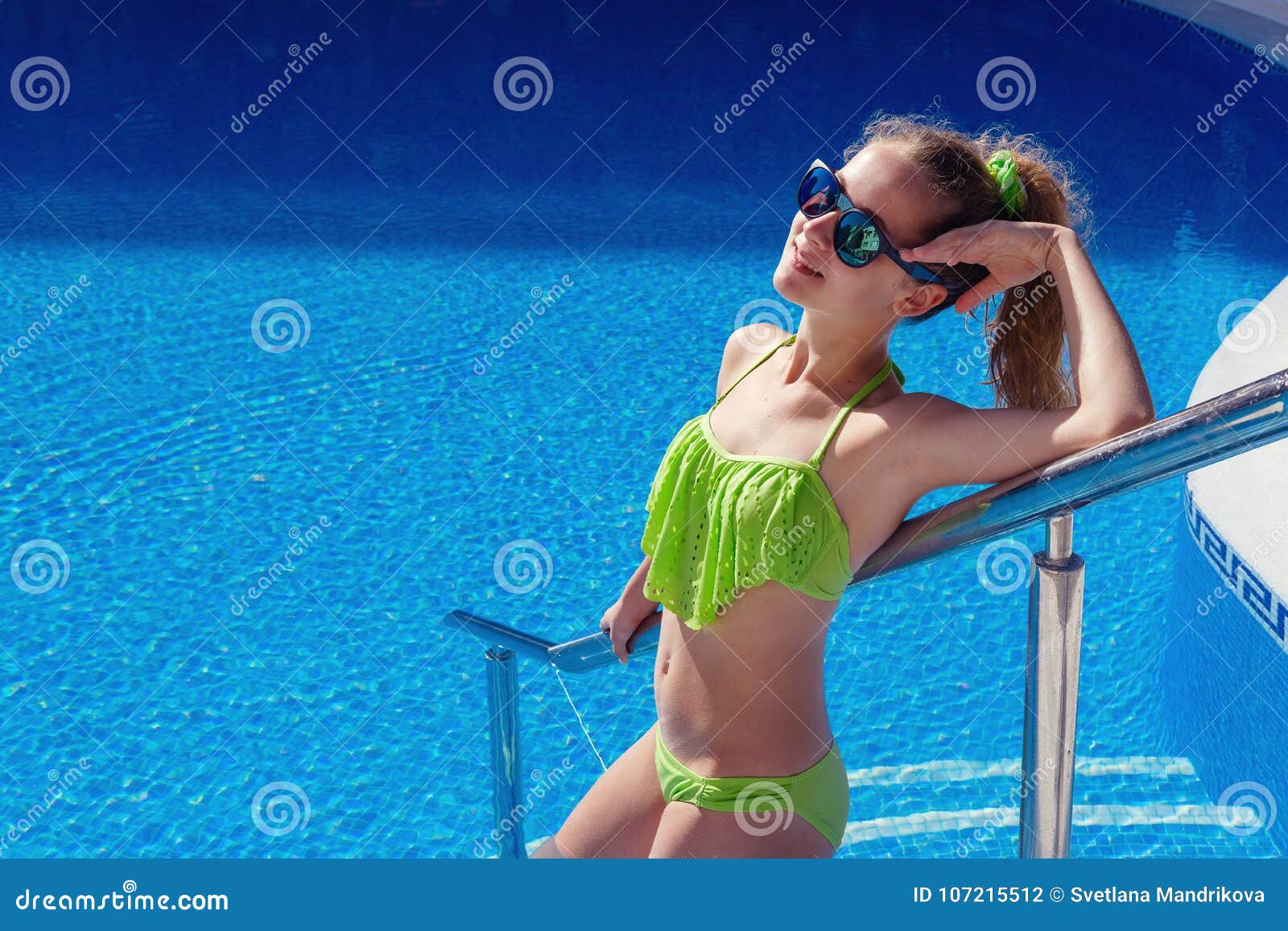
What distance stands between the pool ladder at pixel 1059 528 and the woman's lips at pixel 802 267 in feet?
1.38

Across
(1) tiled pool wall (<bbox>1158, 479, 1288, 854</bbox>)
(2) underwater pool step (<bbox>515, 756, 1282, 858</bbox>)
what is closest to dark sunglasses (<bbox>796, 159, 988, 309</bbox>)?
(1) tiled pool wall (<bbox>1158, 479, 1288, 854</bbox>)

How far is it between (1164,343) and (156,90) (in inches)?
326

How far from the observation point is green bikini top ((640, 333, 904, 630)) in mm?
1839

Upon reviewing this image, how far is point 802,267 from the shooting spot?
6.24 ft

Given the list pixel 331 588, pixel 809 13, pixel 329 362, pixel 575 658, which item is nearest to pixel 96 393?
pixel 329 362

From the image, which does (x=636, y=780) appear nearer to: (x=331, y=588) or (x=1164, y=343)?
(x=331, y=588)

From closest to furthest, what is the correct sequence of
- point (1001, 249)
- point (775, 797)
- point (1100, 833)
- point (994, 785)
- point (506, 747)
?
point (1001, 249) < point (775, 797) < point (506, 747) < point (1100, 833) < point (994, 785)

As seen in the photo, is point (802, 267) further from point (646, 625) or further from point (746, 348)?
point (646, 625)

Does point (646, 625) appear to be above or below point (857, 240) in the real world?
below

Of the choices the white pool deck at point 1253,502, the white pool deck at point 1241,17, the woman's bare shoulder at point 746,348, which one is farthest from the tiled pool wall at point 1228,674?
the white pool deck at point 1241,17

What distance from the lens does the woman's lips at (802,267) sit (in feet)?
6.22

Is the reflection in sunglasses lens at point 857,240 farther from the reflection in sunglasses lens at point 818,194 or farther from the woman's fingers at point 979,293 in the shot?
the woman's fingers at point 979,293

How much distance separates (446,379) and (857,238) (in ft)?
16.7

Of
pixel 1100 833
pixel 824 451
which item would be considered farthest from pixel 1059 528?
pixel 1100 833
